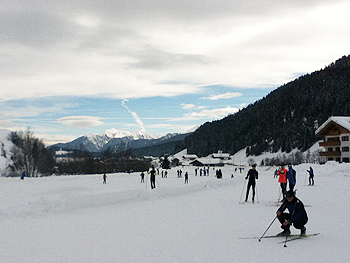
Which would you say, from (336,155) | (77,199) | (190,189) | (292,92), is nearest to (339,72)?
(292,92)

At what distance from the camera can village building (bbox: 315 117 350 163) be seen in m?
51.5

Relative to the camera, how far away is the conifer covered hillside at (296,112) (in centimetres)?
13138

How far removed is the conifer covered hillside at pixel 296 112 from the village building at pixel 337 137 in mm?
76740

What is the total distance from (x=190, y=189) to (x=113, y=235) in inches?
564

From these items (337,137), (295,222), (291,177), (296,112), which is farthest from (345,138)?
(296,112)

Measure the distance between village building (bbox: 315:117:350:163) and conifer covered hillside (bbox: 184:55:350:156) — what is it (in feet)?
252

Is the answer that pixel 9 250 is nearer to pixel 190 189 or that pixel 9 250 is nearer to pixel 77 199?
pixel 77 199

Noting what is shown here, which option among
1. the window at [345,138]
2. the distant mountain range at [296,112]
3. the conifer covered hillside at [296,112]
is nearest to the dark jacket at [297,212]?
the window at [345,138]

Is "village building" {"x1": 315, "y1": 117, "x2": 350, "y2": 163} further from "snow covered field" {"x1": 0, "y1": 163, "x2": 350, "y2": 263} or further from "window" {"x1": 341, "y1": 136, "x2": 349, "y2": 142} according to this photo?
"snow covered field" {"x1": 0, "y1": 163, "x2": 350, "y2": 263}

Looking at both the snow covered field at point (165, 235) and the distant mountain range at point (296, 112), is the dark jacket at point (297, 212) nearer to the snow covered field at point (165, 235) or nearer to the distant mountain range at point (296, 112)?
the snow covered field at point (165, 235)

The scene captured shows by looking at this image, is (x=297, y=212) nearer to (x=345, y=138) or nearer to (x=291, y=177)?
(x=291, y=177)

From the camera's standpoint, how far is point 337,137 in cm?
5372

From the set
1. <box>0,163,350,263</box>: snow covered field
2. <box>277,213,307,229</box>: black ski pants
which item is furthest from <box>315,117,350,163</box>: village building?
A: <box>277,213,307,229</box>: black ski pants

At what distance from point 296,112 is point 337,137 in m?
98.2
